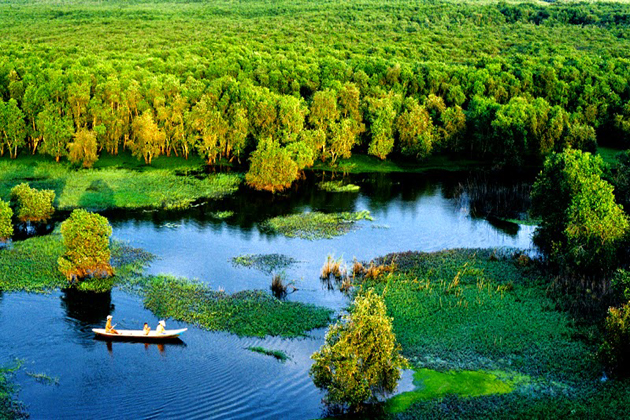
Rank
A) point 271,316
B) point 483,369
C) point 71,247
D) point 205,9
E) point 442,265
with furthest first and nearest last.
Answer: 1. point 205,9
2. point 442,265
3. point 71,247
4. point 271,316
5. point 483,369

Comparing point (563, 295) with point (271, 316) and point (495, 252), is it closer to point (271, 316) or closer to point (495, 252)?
point (495, 252)

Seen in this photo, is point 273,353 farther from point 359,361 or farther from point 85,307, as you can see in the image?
point 85,307

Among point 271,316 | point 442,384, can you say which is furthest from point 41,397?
point 442,384

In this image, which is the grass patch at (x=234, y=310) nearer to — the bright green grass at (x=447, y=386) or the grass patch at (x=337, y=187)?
the bright green grass at (x=447, y=386)

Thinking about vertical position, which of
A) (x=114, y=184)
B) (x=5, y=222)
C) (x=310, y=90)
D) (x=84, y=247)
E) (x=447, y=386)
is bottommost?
(x=447, y=386)

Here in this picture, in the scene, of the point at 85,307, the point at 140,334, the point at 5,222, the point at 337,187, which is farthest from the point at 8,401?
the point at 337,187

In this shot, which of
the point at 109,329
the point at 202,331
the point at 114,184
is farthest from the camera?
the point at 114,184
